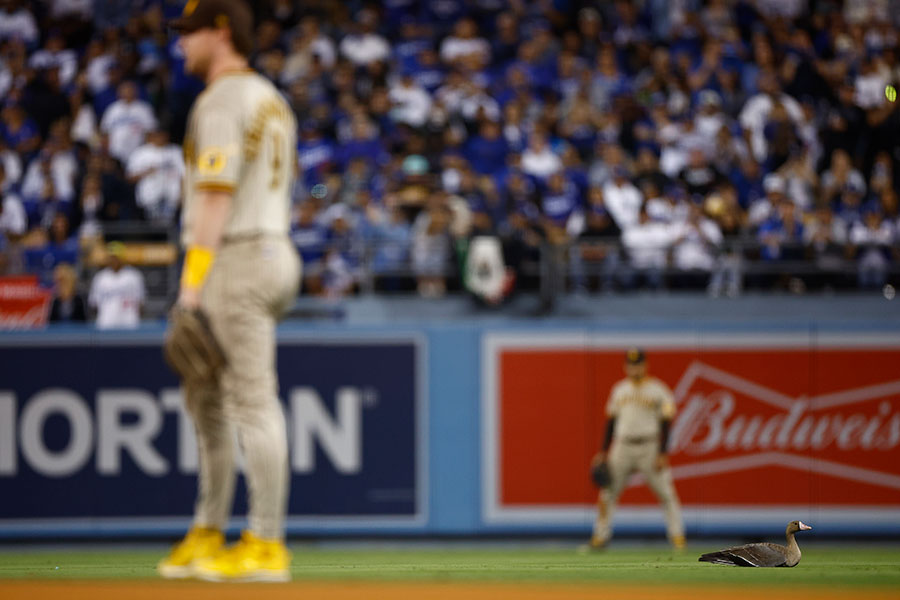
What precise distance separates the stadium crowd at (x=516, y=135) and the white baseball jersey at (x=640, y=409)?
194 cm

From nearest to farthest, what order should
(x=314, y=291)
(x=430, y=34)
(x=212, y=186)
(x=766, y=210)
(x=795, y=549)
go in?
(x=212, y=186) → (x=795, y=549) → (x=314, y=291) → (x=766, y=210) → (x=430, y=34)

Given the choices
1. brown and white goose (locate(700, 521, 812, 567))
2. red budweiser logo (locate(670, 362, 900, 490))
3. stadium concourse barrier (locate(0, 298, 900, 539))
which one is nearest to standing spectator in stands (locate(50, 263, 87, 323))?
stadium concourse barrier (locate(0, 298, 900, 539))

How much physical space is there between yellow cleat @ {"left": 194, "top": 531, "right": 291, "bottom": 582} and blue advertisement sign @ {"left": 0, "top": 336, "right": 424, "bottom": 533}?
25.2 ft

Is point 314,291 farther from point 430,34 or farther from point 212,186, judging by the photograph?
point 212,186

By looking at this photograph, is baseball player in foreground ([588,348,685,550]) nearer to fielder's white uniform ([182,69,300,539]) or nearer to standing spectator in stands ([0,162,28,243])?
fielder's white uniform ([182,69,300,539])

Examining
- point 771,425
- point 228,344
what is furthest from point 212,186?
point 771,425

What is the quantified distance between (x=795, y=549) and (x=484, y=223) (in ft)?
24.1

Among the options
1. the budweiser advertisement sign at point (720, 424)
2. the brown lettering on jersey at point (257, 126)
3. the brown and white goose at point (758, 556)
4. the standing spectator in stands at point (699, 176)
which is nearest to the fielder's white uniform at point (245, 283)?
the brown lettering on jersey at point (257, 126)

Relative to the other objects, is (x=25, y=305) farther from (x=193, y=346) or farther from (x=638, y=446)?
(x=193, y=346)

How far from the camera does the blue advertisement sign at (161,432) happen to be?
40.9ft

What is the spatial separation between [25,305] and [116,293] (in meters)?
0.91

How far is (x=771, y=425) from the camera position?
12812 mm

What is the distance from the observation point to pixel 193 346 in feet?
16.0

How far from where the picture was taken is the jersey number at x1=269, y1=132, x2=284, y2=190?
5.14 meters
